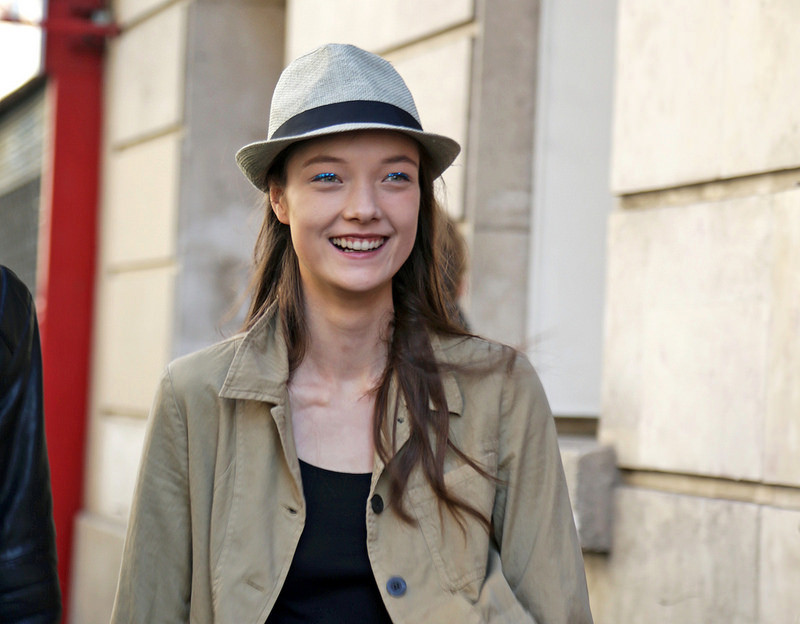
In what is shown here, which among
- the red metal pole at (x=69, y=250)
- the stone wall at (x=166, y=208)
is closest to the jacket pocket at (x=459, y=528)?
the stone wall at (x=166, y=208)

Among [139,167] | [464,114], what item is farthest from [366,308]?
[139,167]

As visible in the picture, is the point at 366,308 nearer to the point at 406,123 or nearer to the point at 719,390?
the point at 406,123

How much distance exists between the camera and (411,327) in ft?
9.14

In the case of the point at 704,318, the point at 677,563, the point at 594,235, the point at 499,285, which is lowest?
the point at 677,563

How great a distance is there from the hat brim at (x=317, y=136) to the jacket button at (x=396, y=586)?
881 mm

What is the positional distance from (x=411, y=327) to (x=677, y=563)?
173 centimetres

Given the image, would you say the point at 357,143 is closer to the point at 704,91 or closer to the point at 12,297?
the point at 12,297

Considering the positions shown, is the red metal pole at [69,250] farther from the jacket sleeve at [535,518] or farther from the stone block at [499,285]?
the jacket sleeve at [535,518]

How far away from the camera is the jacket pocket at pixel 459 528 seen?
2.49 meters

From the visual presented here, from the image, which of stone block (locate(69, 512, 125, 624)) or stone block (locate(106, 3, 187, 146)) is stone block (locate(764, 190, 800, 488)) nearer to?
stone block (locate(106, 3, 187, 146))

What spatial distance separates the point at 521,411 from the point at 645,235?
1915 millimetres

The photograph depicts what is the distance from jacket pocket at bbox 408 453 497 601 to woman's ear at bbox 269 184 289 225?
691 millimetres

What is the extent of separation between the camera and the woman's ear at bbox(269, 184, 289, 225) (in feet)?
9.27

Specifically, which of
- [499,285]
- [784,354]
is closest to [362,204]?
[784,354]
